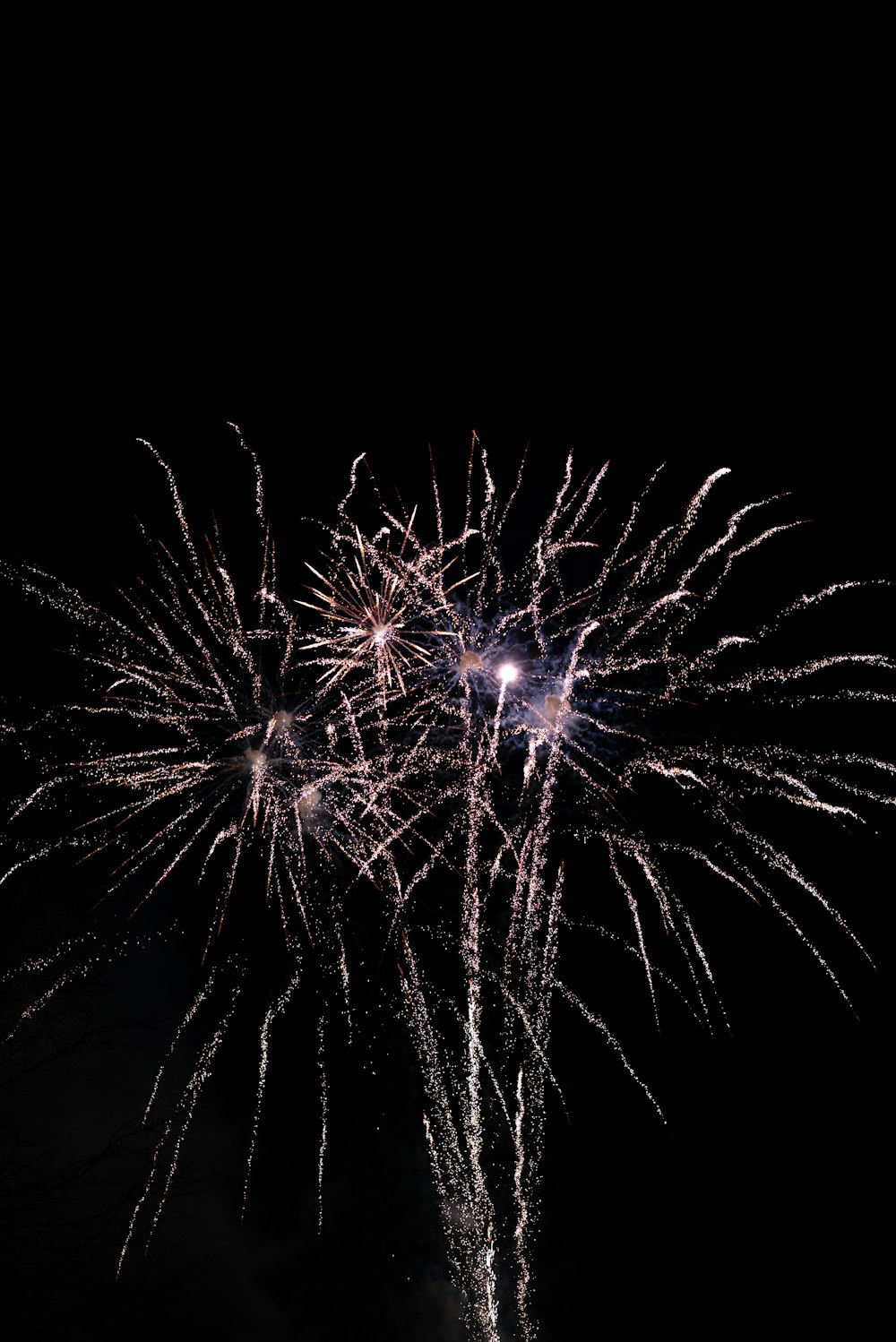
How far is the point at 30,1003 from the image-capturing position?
867cm

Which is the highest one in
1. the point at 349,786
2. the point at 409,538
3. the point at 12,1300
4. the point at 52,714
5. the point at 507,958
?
the point at 52,714

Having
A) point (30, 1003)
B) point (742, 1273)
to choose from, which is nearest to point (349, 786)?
point (30, 1003)

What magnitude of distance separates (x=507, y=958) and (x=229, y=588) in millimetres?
4857

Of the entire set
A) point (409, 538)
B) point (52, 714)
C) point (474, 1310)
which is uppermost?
point (52, 714)

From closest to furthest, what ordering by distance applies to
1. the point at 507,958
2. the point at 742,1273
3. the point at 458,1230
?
the point at 507,958 → the point at 458,1230 → the point at 742,1273

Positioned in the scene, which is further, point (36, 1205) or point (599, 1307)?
point (599, 1307)

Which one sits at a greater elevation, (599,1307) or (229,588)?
(229,588)

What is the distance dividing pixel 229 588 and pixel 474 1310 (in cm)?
1223

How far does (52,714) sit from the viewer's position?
9.03m

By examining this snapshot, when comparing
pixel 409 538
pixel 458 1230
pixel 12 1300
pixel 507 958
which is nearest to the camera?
pixel 409 538

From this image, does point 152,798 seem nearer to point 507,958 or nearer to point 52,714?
point 52,714

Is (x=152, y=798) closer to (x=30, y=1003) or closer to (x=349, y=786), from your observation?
(x=349, y=786)

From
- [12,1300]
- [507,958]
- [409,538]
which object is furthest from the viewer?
[507,958]

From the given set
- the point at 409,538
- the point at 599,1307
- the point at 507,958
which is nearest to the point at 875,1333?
the point at 599,1307
